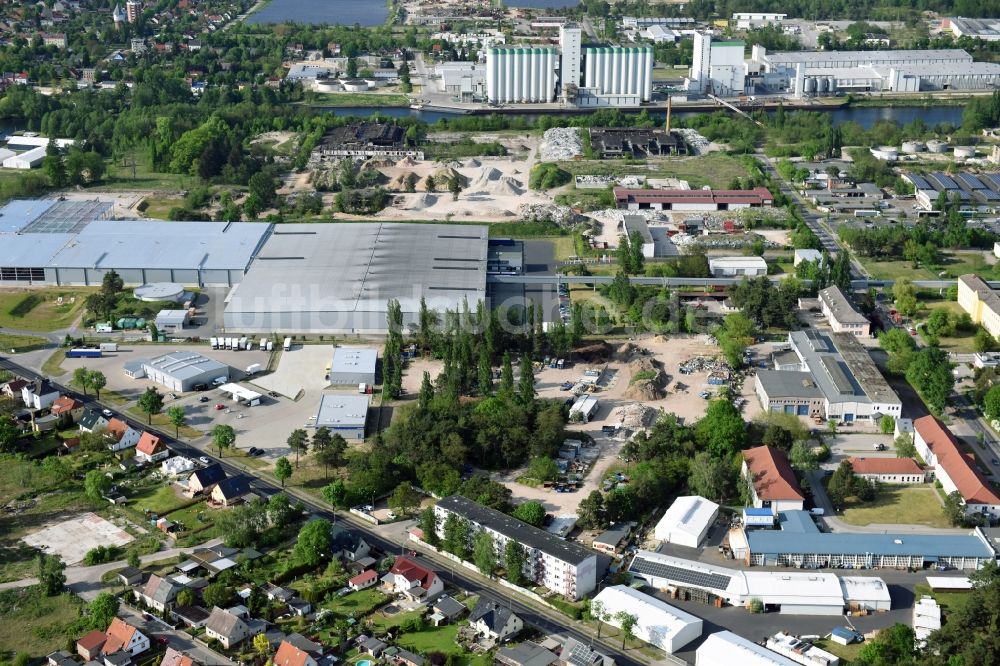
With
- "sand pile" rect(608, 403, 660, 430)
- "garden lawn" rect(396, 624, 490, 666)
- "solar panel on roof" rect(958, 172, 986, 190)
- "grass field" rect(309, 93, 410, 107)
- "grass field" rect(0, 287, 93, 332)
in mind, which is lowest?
"garden lawn" rect(396, 624, 490, 666)

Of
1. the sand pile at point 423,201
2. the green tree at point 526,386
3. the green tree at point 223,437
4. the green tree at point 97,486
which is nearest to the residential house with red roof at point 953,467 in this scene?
the green tree at point 526,386

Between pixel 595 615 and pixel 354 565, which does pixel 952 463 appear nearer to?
pixel 595 615

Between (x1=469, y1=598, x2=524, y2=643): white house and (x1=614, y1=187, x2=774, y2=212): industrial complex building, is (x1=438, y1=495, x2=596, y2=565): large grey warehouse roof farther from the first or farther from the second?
(x1=614, y1=187, x2=774, y2=212): industrial complex building

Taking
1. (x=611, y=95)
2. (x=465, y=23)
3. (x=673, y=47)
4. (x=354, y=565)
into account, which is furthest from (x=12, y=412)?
(x=465, y=23)

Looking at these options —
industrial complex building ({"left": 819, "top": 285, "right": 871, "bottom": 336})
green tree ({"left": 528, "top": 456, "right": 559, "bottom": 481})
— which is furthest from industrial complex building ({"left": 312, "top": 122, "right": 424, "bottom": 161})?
green tree ({"left": 528, "top": 456, "right": 559, "bottom": 481})

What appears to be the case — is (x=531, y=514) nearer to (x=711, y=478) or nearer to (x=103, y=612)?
(x=711, y=478)

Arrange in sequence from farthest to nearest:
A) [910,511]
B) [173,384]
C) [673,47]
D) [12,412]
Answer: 1. [673,47]
2. [173,384]
3. [12,412]
4. [910,511]
